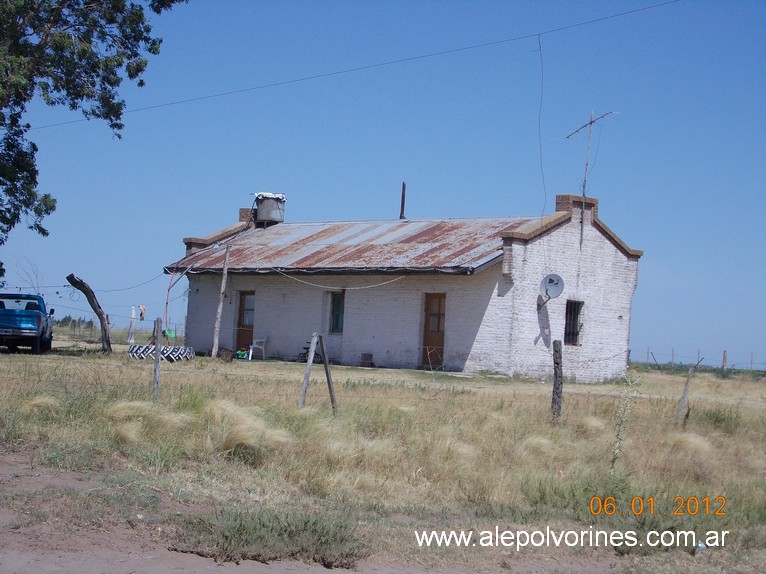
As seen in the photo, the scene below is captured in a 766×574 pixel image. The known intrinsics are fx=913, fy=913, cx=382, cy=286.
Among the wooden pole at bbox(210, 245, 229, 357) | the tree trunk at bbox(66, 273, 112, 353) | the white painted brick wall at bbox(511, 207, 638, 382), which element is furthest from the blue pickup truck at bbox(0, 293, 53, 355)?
the white painted brick wall at bbox(511, 207, 638, 382)

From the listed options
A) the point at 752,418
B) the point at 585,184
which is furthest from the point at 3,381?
the point at 585,184

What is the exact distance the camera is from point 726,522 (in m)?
9.68

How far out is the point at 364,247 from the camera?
1231 inches

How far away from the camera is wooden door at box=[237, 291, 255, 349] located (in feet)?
107

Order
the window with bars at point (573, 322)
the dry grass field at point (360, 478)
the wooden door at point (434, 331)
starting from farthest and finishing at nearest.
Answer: the window with bars at point (573, 322)
the wooden door at point (434, 331)
the dry grass field at point (360, 478)

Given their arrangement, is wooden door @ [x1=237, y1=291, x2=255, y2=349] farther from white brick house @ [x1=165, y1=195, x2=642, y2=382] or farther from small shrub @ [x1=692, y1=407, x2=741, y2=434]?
small shrub @ [x1=692, y1=407, x2=741, y2=434]

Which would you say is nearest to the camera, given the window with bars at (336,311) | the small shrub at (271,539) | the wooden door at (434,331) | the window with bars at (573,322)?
the small shrub at (271,539)

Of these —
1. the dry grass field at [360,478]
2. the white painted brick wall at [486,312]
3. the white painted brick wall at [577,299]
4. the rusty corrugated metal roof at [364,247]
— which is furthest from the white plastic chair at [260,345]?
the dry grass field at [360,478]

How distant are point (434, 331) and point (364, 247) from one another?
15.6 ft

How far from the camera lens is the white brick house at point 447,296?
2669 centimetres

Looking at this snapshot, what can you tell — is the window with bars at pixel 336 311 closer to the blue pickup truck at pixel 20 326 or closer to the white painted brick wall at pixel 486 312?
the white painted brick wall at pixel 486 312

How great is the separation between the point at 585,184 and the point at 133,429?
815 inches

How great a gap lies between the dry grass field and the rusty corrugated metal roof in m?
12.0
